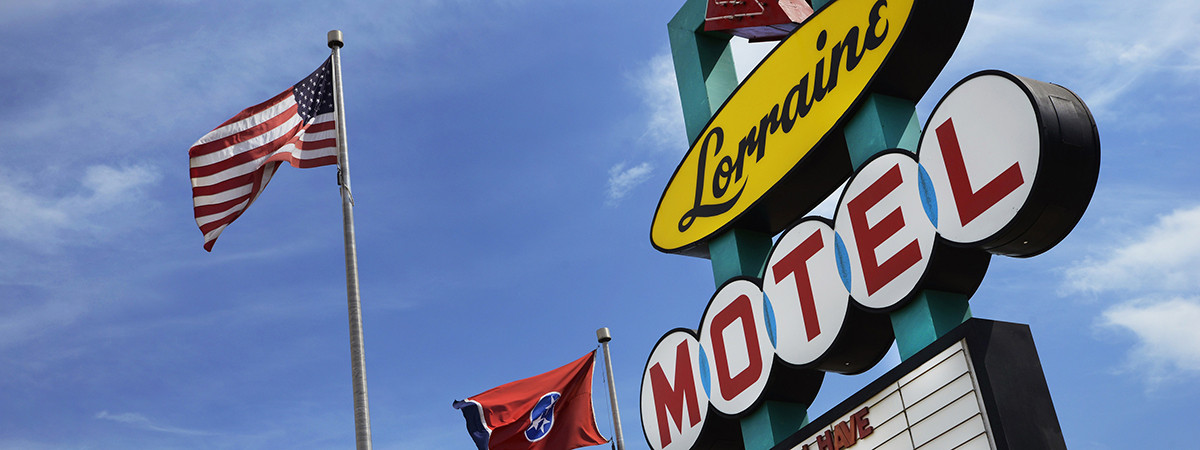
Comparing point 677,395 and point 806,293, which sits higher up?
point 806,293

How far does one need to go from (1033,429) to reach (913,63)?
3492 millimetres

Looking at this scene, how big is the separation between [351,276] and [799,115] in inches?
232

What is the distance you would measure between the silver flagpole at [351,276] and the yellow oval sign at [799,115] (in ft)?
12.1

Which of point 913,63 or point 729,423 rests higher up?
point 913,63

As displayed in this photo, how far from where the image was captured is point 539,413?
15.2m

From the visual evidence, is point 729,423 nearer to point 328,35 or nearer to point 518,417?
point 518,417

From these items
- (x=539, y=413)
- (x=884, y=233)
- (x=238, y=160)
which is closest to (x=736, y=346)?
(x=884, y=233)

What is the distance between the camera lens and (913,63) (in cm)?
961

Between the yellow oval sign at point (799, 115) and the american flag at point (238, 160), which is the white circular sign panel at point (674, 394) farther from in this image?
the american flag at point (238, 160)

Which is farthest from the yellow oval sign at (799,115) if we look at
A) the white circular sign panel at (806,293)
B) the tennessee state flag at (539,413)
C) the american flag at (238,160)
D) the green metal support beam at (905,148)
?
the american flag at (238,160)

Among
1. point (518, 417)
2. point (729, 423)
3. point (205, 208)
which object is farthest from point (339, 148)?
point (729, 423)

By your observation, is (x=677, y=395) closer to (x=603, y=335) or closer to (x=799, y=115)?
(x=799, y=115)

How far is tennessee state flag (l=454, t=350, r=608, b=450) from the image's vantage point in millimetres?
14859

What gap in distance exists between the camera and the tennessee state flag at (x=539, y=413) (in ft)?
48.8
